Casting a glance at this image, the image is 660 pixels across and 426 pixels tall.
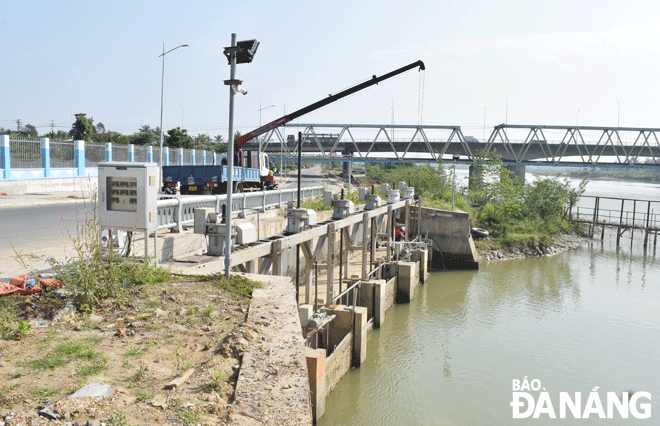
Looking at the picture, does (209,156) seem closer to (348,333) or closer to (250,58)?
(348,333)

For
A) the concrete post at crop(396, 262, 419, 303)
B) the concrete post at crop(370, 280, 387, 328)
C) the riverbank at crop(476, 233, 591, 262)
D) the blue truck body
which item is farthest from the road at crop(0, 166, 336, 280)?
the riverbank at crop(476, 233, 591, 262)

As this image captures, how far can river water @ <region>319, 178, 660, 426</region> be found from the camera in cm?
1241

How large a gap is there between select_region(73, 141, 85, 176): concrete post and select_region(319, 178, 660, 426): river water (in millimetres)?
23735

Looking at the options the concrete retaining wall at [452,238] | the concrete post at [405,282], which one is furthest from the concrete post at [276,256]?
the concrete retaining wall at [452,238]

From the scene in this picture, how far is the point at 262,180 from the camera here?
33219mm

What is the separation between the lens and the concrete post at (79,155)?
3431 centimetres

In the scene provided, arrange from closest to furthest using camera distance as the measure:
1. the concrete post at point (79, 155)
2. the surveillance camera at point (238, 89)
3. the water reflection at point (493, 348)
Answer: the surveillance camera at point (238, 89) < the water reflection at point (493, 348) < the concrete post at point (79, 155)

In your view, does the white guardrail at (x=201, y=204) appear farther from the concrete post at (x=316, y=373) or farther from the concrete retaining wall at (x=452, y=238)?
the concrete retaining wall at (x=452, y=238)

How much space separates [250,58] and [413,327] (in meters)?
13.5

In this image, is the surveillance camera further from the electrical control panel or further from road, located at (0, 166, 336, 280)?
road, located at (0, 166, 336, 280)

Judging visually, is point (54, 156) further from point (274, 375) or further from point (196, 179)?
point (274, 375)

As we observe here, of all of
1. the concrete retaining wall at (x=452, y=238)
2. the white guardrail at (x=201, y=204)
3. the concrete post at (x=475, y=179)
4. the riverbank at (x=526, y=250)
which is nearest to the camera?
the white guardrail at (x=201, y=204)

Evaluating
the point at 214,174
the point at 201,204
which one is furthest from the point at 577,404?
the point at 214,174

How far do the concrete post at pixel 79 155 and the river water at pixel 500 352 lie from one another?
23.7 metres
